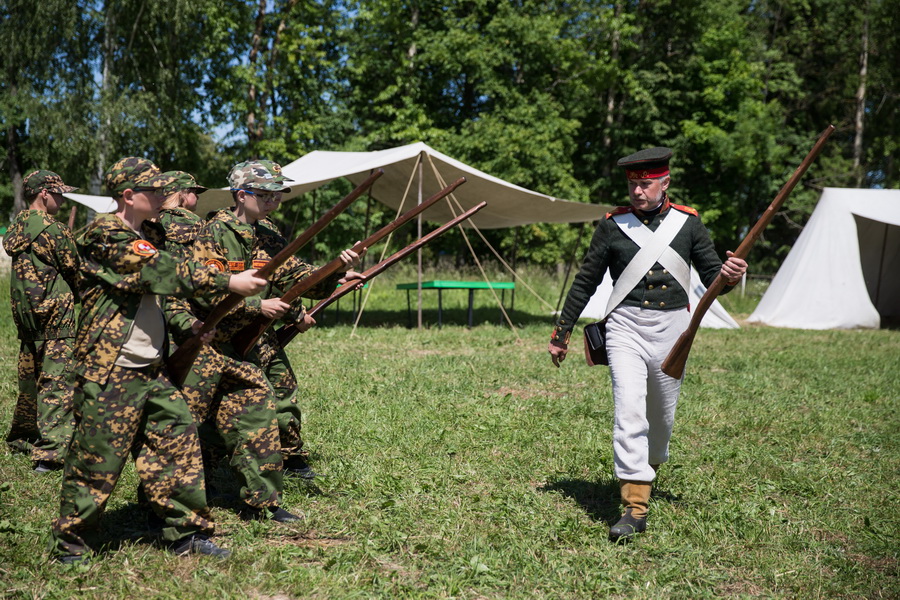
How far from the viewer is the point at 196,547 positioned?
3527 millimetres

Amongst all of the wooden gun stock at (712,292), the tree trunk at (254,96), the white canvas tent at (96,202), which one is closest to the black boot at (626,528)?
the wooden gun stock at (712,292)

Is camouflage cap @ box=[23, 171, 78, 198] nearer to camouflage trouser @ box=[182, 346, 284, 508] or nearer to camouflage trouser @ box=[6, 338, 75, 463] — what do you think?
camouflage trouser @ box=[6, 338, 75, 463]

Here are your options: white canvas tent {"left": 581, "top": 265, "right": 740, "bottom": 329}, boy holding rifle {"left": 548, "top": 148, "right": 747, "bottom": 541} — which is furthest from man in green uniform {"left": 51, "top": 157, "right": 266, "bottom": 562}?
white canvas tent {"left": 581, "top": 265, "right": 740, "bottom": 329}

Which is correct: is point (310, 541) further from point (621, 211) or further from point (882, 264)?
point (882, 264)

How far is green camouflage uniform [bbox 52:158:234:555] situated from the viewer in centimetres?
316

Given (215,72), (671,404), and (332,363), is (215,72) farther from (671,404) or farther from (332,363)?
(671,404)

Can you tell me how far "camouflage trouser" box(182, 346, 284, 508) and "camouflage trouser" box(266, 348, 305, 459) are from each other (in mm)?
532

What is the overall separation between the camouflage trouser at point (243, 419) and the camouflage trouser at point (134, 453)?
1.13 ft

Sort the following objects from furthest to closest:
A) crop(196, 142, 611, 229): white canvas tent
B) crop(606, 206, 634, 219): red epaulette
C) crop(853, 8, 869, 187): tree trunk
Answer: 1. crop(853, 8, 869, 187): tree trunk
2. crop(196, 142, 611, 229): white canvas tent
3. crop(606, 206, 634, 219): red epaulette

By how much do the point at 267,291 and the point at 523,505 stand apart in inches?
72.0

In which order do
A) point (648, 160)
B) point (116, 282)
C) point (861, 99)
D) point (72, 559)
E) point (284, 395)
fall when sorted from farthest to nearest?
1. point (861, 99)
2. point (284, 395)
3. point (648, 160)
4. point (72, 559)
5. point (116, 282)

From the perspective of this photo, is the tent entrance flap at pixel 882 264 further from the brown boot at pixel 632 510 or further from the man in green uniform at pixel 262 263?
the man in green uniform at pixel 262 263

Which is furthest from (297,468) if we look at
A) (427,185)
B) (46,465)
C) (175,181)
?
(427,185)

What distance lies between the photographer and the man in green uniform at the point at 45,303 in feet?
16.6
